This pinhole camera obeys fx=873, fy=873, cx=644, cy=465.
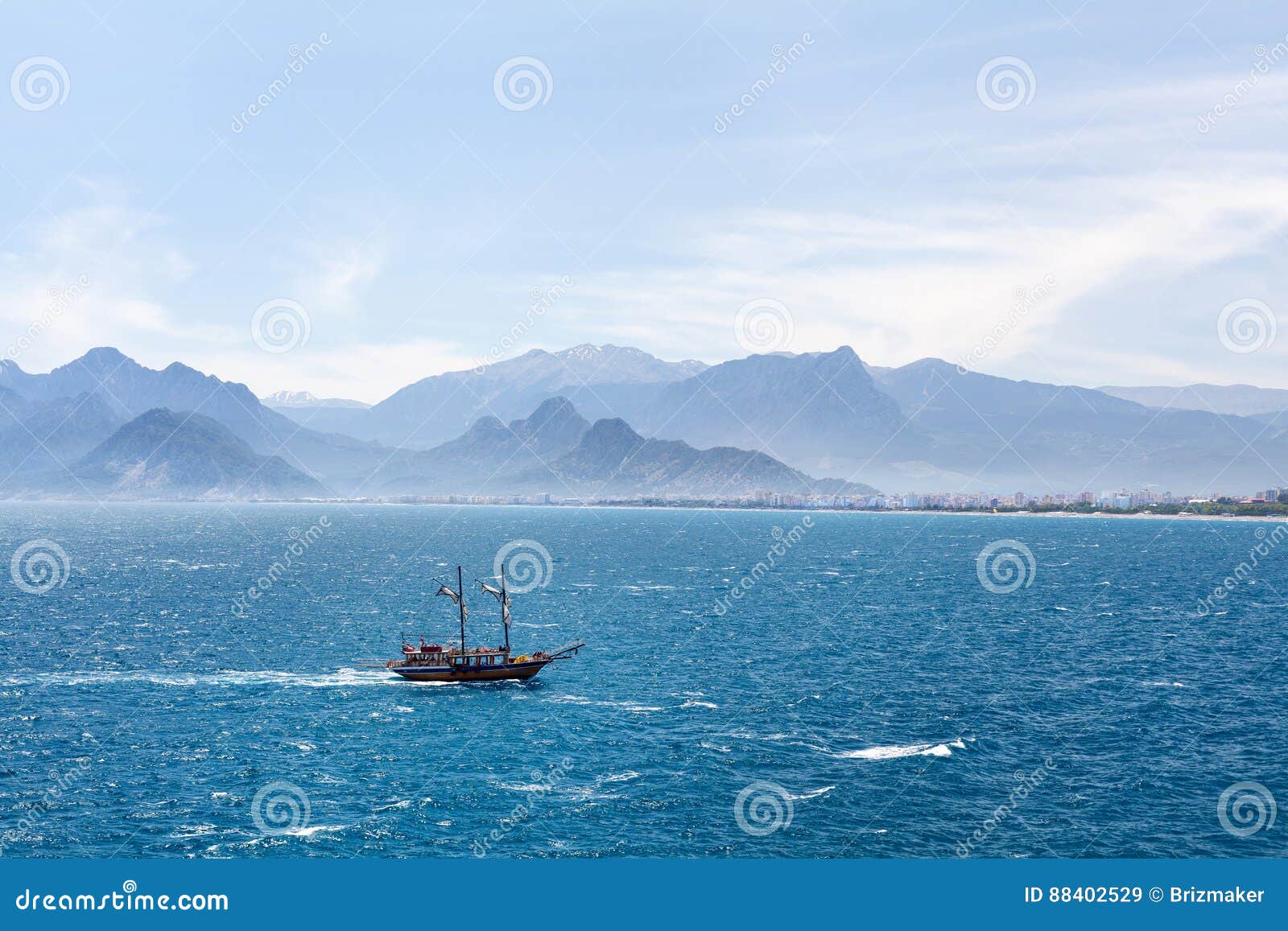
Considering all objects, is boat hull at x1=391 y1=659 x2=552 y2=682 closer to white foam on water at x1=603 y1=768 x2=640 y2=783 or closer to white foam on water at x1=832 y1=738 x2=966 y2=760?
white foam on water at x1=603 y1=768 x2=640 y2=783

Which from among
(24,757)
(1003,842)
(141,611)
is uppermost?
(141,611)

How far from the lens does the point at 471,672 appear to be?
107 m

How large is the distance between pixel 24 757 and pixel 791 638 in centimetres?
9204

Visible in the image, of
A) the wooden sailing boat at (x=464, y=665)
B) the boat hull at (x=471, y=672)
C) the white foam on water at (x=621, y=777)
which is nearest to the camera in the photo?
the white foam on water at (x=621, y=777)


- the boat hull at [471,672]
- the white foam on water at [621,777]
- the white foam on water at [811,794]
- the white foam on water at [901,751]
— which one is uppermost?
the boat hull at [471,672]

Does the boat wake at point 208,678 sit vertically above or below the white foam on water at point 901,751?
above

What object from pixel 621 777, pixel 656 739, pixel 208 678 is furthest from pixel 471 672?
pixel 621 777

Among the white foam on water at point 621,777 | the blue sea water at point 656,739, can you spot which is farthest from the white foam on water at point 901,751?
the white foam on water at point 621,777

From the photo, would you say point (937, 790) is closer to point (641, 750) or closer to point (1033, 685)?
point (641, 750)

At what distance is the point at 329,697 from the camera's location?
9481 centimetres

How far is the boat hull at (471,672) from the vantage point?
10581cm

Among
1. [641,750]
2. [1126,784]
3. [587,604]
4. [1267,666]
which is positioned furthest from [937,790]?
[587,604]

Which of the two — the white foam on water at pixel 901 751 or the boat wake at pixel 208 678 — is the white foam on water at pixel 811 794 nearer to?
the white foam on water at pixel 901 751

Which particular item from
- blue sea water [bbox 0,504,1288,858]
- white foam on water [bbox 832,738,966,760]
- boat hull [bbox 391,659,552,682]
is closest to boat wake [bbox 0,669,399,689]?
blue sea water [bbox 0,504,1288,858]
